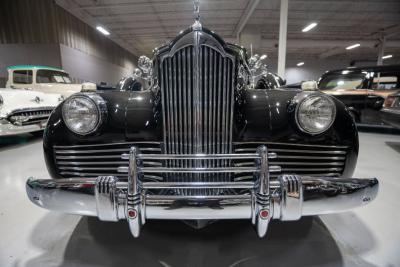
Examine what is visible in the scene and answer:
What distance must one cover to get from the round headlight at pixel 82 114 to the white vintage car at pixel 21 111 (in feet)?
10.1

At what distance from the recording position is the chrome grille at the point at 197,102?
1238mm

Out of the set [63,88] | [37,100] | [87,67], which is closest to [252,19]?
[63,88]

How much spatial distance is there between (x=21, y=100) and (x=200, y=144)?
3942 millimetres

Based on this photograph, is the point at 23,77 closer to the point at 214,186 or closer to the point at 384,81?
the point at 214,186

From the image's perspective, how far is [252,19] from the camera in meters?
9.73

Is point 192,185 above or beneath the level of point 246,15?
beneath

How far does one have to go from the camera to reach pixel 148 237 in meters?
1.45

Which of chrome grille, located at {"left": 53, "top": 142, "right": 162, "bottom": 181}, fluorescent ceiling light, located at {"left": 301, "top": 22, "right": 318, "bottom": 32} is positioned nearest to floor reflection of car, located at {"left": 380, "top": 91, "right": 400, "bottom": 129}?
chrome grille, located at {"left": 53, "top": 142, "right": 162, "bottom": 181}

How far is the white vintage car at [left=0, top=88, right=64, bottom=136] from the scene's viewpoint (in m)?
3.47

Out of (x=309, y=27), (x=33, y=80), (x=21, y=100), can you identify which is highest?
(x=309, y=27)

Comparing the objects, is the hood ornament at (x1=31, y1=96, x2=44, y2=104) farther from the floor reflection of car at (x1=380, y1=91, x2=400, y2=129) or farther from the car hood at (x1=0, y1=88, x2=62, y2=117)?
the floor reflection of car at (x1=380, y1=91, x2=400, y2=129)

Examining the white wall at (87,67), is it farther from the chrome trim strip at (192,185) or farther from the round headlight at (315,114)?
the round headlight at (315,114)

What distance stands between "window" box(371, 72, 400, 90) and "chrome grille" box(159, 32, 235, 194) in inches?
204

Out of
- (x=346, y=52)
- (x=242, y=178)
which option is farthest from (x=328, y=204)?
(x=346, y=52)
